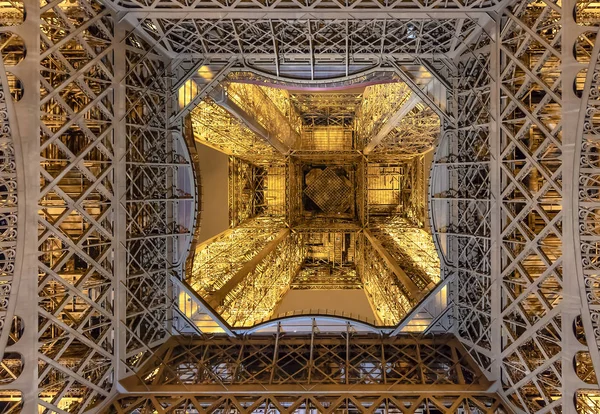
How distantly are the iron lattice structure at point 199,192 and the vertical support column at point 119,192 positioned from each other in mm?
42

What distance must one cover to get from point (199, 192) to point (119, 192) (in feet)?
10.2

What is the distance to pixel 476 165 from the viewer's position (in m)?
10.4

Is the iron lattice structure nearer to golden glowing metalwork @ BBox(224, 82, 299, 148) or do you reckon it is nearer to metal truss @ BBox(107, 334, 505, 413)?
metal truss @ BBox(107, 334, 505, 413)

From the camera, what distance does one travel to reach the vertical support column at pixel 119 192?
9.48 metres

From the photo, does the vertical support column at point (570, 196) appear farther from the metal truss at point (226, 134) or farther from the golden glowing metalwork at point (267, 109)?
the metal truss at point (226, 134)

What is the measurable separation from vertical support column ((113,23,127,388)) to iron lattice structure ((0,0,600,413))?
42 millimetres

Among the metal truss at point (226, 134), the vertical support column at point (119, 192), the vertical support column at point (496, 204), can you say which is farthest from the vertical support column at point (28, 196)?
the vertical support column at point (496, 204)

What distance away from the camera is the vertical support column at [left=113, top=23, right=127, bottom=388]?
9477 mm

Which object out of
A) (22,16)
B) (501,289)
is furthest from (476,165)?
(22,16)

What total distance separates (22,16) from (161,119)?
406 centimetres

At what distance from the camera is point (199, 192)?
12367 mm

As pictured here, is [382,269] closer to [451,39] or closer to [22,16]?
[451,39]

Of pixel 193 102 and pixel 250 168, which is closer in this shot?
pixel 193 102

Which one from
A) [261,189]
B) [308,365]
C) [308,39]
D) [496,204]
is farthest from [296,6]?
[261,189]
